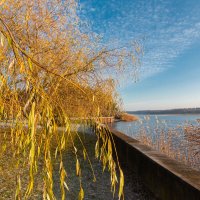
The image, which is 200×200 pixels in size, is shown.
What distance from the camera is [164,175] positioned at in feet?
11.6

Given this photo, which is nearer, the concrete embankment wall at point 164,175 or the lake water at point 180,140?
the concrete embankment wall at point 164,175

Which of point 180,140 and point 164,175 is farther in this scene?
point 180,140

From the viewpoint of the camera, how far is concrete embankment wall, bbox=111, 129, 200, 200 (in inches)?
111

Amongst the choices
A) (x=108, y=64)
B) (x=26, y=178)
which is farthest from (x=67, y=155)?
(x=108, y=64)

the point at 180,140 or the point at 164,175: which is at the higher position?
the point at 164,175

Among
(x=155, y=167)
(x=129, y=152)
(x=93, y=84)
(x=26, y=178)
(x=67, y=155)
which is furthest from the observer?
(x=93, y=84)

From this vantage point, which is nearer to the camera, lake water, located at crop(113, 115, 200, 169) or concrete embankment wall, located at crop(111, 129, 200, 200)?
concrete embankment wall, located at crop(111, 129, 200, 200)

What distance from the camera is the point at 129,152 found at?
592 centimetres

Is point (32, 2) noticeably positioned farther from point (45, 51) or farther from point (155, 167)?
point (155, 167)

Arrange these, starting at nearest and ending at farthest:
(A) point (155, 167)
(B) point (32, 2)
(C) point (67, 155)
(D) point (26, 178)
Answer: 1. (A) point (155, 167)
2. (D) point (26, 178)
3. (B) point (32, 2)
4. (C) point (67, 155)

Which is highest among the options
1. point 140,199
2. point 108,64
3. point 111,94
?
point 108,64

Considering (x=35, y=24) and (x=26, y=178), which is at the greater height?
(x=35, y=24)

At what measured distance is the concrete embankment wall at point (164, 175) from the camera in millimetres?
2822

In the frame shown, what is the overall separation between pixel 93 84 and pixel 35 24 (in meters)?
2.53
